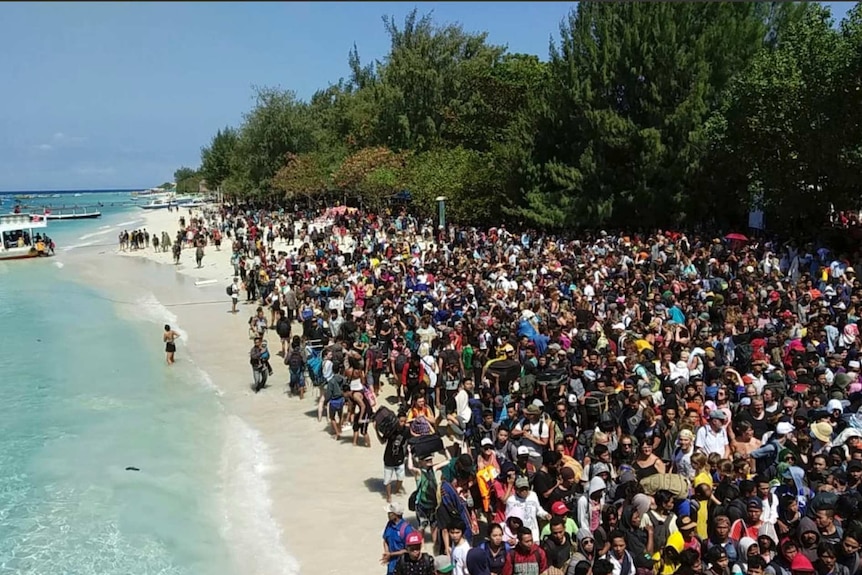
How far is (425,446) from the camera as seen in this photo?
8.39 meters

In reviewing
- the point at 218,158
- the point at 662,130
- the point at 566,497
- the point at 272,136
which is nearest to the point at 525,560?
the point at 566,497

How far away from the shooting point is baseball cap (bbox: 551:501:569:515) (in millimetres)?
6906

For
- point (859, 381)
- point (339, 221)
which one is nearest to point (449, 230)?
point (339, 221)

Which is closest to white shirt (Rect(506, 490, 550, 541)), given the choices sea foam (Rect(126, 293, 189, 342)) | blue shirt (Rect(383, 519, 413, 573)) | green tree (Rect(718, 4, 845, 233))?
blue shirt (Rect(383, 519, 413, 573))

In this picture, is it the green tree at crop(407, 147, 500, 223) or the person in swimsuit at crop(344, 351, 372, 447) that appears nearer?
the person in swimsuit at crop(344, 351, 372, 447)

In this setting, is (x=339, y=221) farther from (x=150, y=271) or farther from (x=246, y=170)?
(x=246, y=170)

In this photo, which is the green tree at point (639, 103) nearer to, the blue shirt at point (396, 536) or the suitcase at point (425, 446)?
the suitcase at point (425, 446)

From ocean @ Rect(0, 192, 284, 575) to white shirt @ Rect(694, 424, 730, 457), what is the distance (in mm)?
5232

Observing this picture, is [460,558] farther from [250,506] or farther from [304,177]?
[304,177]

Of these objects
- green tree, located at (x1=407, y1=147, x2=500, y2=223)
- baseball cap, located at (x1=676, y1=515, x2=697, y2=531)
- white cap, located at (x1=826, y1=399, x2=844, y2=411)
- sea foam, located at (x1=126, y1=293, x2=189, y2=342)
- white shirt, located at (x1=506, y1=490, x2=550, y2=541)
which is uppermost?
green tree, located at (x1=407, y1=147, x2=500, y2=223)

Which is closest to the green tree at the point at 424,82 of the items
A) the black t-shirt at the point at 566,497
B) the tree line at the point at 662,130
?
the tree line at the point at 662,130

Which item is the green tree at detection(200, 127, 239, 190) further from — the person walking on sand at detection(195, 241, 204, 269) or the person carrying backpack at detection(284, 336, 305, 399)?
the person carrying backpack at detection(284, 336, 305, 399)

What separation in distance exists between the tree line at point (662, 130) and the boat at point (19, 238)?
740 inches

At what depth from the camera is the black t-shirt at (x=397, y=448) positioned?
9.21m
